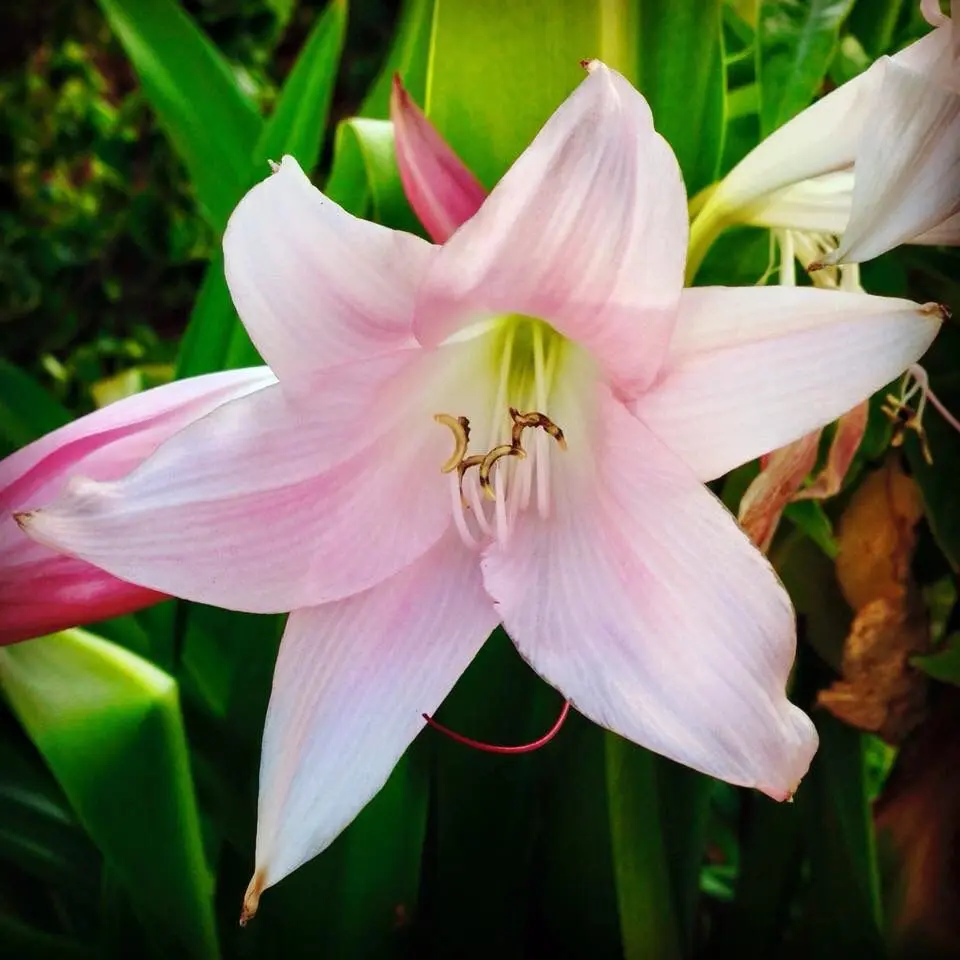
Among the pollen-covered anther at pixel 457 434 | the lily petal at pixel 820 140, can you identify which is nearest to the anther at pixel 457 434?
the pollen-covered anther at pixel 457 434

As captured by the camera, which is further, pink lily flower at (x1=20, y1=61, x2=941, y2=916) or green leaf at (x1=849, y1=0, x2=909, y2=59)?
green leaf at (x1=849, y1=0, x2=909, y2=59)

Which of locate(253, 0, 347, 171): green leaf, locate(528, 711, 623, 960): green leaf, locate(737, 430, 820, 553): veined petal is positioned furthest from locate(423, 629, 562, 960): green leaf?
locate(253, 0, 347, 171): green leaf

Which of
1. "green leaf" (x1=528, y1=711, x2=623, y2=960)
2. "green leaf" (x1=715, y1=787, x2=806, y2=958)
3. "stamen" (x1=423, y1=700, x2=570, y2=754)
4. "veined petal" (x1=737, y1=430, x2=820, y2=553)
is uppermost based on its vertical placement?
"veined petal" (x1=737, y1=430, x2=820, y2=553)

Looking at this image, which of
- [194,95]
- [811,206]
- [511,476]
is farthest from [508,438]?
[194,95]

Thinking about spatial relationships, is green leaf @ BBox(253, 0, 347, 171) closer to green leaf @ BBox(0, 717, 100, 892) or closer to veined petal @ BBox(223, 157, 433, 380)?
veined petal @ BBox(223, 157, 433, 380)

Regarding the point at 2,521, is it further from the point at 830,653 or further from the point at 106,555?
the point at 830,653

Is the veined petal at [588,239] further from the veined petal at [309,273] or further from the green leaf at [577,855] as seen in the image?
the green leaf at [577,855]

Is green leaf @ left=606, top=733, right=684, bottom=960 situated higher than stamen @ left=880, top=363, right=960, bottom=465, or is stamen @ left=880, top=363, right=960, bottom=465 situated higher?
stamen @ left=880, top=363, right=960, bottom=465
